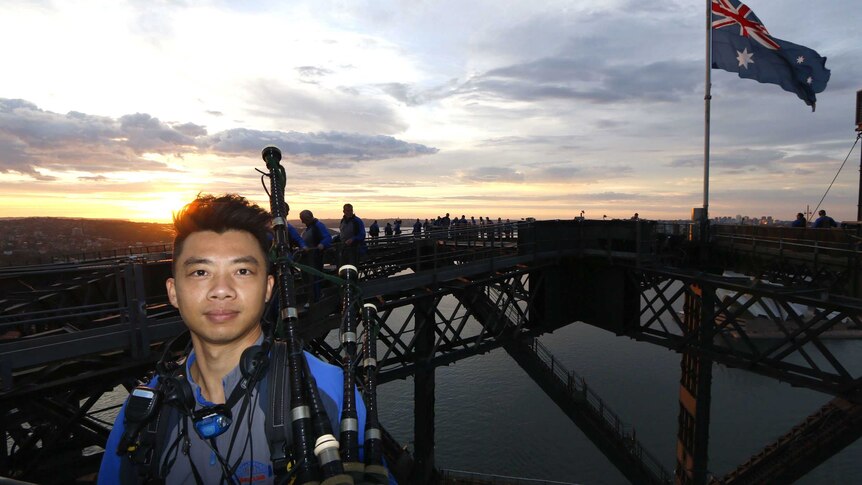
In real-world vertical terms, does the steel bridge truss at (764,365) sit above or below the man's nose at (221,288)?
below

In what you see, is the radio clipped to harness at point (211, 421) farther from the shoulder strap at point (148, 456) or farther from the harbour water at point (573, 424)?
the harbour water at point (573, 424)

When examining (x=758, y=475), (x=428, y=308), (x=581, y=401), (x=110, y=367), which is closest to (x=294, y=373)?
(x=110, y=367)

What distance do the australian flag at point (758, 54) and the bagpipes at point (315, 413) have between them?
20.7m

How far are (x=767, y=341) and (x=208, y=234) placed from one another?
9467 cm

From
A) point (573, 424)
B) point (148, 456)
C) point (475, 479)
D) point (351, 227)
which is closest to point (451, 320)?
point (351, 227)

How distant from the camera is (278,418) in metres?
2.06

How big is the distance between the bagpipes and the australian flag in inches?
817

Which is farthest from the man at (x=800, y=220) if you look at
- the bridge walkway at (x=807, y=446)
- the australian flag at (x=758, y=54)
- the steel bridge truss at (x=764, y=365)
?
the bridge walkway at (x=807, y=446)

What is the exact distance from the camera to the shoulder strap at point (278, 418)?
79.4 inches

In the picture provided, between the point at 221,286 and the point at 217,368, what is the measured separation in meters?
0.55

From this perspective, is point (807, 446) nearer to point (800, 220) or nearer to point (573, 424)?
point (800, 220)

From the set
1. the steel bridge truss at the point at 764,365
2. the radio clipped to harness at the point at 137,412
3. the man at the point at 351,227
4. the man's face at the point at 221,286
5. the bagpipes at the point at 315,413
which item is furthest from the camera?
the man at the point at 351,227

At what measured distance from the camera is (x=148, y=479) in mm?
2281

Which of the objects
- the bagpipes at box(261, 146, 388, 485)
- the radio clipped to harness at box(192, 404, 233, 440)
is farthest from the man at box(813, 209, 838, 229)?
the radio clipped to harness at box(192, 404, 233, 440)
